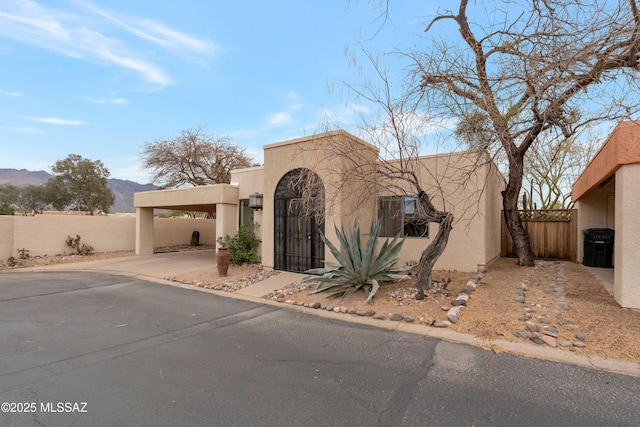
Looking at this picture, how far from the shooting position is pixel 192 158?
22234 millimetres

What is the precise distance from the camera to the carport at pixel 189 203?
443 inches

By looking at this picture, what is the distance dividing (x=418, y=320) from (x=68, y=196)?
1430 inches

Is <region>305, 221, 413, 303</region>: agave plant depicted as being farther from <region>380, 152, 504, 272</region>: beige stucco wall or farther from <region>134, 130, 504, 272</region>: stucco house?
<region>380, 152, 504, 272</region>: beige stucco wall

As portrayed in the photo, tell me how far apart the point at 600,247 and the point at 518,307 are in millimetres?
5750

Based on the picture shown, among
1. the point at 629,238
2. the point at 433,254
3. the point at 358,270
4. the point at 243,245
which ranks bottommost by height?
the point at 358,270

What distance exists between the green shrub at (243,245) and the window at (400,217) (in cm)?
431

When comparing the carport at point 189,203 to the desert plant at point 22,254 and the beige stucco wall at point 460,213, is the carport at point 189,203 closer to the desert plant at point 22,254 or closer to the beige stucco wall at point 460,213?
the desert plant at point 22,254

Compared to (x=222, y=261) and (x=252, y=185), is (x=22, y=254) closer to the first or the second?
(x=222, y=261)

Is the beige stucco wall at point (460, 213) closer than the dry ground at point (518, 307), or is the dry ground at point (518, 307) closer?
the dry ground at point (518, 307)

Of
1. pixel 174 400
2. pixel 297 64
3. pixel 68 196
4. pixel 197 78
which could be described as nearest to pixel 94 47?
pixel 197 78

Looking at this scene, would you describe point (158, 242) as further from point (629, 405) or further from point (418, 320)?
point (629, 405)

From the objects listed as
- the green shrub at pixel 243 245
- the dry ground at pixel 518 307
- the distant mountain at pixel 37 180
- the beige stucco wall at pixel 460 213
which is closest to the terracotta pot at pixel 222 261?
the dry ground at pixel 518 307

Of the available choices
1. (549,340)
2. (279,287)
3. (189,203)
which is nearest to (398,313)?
(549,340)

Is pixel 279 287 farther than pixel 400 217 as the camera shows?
No
